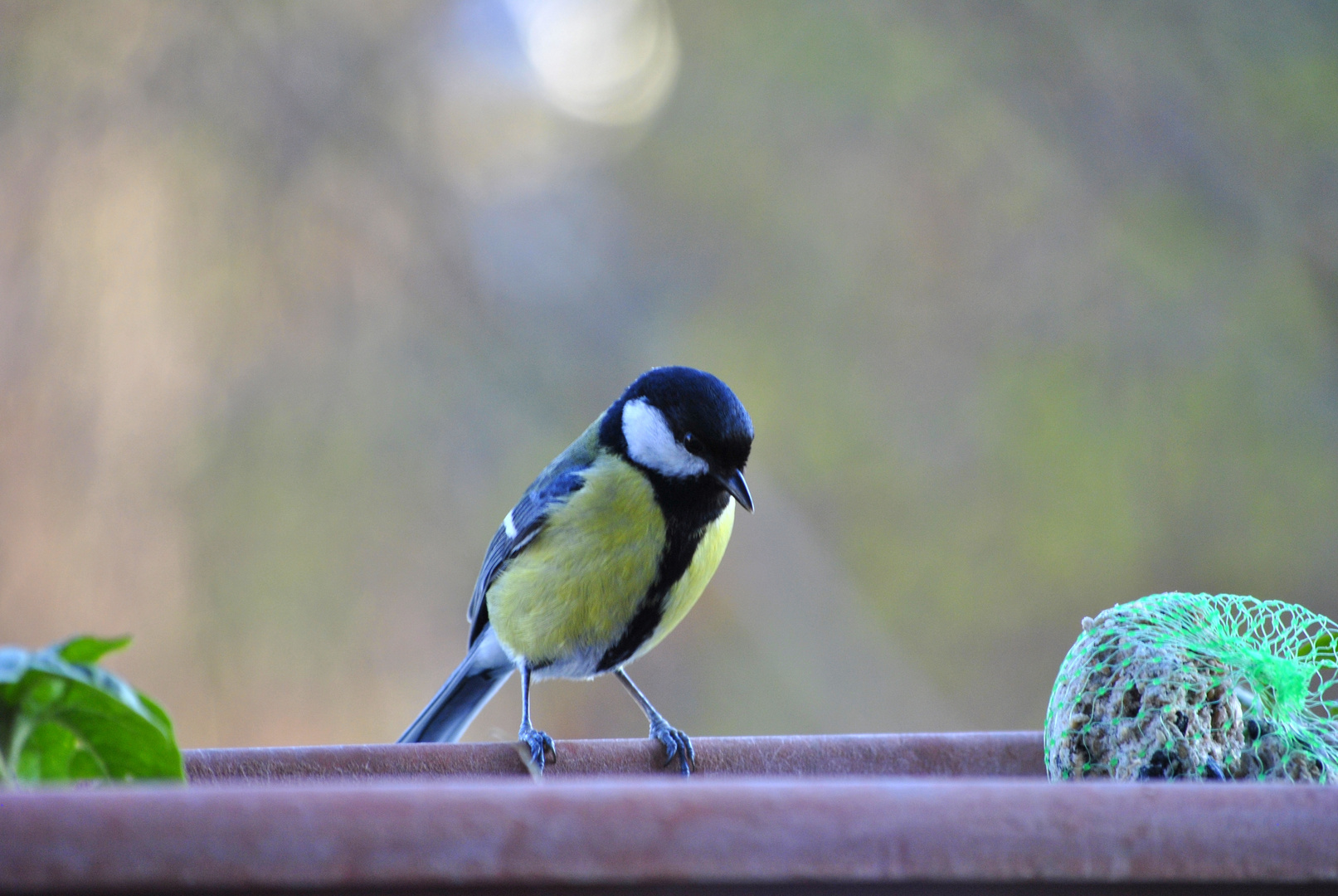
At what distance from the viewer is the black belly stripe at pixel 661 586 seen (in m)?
Answer: 1.47

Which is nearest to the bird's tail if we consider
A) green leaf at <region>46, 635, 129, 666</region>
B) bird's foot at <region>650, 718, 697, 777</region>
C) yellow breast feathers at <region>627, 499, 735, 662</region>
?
yellow breast feathers at <region>627, 499, 735, 662</region>

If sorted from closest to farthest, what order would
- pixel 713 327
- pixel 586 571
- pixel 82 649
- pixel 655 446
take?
pixel 82 649
pixel 586 571
pixel 655 446
pixel 713 327

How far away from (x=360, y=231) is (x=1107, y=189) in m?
2.22

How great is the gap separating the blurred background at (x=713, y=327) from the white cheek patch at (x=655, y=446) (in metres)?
1.33

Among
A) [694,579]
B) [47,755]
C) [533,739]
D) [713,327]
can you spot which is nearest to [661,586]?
[694,579]

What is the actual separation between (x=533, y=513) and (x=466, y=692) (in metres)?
0.32

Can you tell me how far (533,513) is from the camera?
63.9 inches

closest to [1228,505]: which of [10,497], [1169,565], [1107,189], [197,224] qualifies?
[1169,565]

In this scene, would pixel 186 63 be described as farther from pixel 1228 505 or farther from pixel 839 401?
pixel 1228 505

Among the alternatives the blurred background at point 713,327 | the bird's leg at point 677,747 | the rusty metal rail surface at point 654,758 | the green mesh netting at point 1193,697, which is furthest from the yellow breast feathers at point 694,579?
the blurred background at point 713,327

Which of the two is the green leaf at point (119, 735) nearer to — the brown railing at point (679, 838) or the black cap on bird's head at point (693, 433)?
the brown railing at point (679, 838)

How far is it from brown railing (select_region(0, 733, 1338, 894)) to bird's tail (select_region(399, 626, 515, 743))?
1180 millimetres

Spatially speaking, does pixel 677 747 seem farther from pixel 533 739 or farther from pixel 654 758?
pixel 533 739

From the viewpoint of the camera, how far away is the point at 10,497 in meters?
2.52
